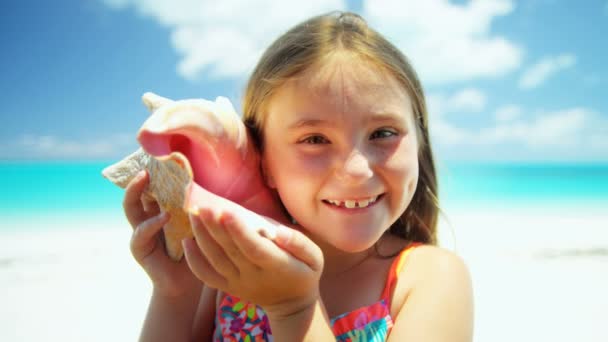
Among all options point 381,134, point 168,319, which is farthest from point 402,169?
point 168,319

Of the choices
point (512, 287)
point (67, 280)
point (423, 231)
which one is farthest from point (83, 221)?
point (423, 231)

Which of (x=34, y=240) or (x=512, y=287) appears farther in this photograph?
(x=34, y=240)

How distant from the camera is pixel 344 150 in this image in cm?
158

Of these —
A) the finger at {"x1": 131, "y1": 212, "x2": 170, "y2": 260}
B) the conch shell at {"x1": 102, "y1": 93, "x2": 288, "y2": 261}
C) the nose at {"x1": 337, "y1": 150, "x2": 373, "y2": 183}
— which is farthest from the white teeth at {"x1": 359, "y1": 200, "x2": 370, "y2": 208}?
the finger at {"x1": 131, "y1": 212, "x2": 170, "y2": 260}

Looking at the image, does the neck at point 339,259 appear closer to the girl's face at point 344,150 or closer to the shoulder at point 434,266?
the shoulder at point 434,266

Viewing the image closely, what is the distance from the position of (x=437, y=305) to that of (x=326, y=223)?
544 millimetres

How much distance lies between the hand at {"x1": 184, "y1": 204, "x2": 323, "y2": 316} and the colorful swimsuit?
0.43 metres

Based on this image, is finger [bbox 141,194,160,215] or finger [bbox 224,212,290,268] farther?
finger [bbox 141,194,160,215]

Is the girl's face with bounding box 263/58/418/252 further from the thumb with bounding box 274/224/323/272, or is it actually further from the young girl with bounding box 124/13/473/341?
the thumb with bounding box 274/224/323/272

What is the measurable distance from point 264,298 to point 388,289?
0.69 metres

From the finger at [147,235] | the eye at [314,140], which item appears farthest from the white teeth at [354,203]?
the finger at [147,235]

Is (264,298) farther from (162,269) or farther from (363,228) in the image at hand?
(162,269)

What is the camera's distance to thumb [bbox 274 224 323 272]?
1292 millimetres

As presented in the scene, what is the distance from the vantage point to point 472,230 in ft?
33.5
